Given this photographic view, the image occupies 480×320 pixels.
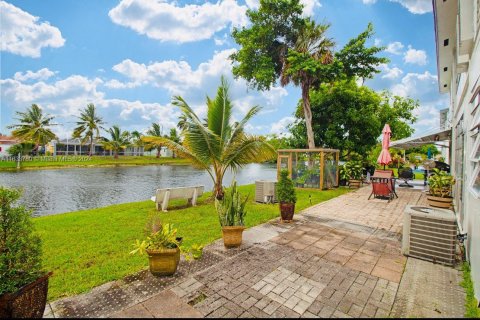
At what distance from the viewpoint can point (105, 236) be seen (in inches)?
220

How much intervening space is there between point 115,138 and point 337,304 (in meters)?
57.5

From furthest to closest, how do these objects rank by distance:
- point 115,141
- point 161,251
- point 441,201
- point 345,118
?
point 115,141 < point 345,118 < point 441,201 < point 161,251

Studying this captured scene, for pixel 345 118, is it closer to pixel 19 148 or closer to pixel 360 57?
pixel 360 57

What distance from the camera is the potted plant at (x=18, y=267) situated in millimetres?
2238

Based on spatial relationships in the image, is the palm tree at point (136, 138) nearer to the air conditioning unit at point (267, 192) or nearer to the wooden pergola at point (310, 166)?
the wooden pergola at point (310, 166)

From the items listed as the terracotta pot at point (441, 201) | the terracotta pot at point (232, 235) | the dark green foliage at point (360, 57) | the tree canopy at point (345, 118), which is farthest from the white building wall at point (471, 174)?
the dark green foliage at point (360, 57)

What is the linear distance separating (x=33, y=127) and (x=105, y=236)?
1806 inches

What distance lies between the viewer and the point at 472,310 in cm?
272

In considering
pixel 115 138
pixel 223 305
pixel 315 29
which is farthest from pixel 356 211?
pixel 115 138

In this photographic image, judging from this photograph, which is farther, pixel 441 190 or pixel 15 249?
pixel 441 190

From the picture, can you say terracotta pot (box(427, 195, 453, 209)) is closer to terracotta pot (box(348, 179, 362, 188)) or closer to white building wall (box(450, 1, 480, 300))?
white building wall (box(450, 1, 480, 300))

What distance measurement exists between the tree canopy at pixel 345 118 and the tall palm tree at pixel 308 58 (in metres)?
1.21

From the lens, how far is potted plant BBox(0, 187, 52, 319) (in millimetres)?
2238

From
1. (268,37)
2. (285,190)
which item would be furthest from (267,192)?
(268,37)
